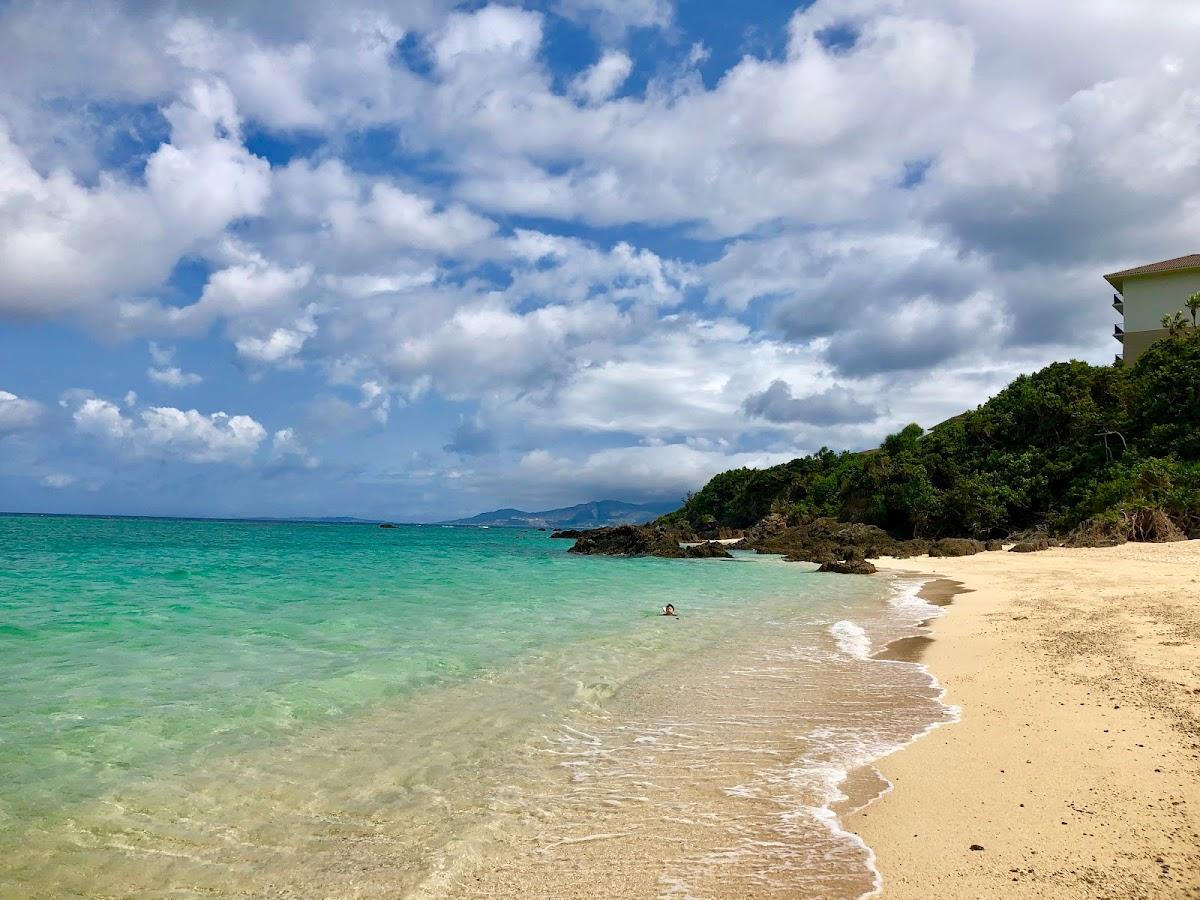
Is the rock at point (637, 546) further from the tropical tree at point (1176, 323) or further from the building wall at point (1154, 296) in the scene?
the building wall at point (1154, 296)

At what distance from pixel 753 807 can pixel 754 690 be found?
12.2 ft

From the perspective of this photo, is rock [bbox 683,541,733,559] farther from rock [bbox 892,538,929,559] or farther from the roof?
the roof

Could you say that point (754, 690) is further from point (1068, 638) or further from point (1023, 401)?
point (1023, 401)

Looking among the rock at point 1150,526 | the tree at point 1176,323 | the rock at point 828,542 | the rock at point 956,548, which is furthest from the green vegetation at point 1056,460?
the tree at point 1176,323

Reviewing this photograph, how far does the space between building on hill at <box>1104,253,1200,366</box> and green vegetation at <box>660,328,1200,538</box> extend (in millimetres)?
19100

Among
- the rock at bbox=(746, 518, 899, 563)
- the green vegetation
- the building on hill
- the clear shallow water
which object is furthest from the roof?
the clear shallow water

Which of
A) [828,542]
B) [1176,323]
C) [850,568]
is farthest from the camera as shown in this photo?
[1176,323]

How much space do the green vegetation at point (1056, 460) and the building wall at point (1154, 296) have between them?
19475 millimetres

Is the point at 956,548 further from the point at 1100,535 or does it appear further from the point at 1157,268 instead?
the point at 1157,268

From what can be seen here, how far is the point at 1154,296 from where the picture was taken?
190 feet

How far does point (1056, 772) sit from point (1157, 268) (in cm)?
6838

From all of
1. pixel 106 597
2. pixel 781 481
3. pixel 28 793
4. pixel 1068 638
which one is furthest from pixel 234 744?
pixel 781 481

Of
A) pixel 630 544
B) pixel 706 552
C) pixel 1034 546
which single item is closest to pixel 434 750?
pixel 1034 546

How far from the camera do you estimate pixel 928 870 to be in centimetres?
405
